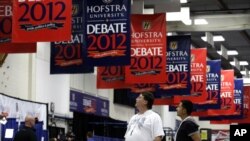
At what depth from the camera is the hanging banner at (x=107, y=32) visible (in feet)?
43.7

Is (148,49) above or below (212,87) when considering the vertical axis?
above

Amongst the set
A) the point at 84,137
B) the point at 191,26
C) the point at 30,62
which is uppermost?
the point at 191,26

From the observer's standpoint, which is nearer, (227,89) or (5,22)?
(5,22)

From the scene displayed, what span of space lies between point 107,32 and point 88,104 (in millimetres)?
8548

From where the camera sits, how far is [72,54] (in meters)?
14.2

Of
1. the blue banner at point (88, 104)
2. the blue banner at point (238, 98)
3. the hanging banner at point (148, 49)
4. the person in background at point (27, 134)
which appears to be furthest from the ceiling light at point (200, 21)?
the person in background at point (27, 134)

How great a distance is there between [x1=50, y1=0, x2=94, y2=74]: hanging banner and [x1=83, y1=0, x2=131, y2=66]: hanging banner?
21 cm

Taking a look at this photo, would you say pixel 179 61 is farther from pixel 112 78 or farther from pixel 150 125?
pixel 150 125

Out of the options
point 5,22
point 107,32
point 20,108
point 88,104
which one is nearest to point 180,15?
point 88,104

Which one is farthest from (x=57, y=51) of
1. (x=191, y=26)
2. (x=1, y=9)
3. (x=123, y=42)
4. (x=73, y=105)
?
(x=191, y=26)

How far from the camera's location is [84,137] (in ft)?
73.9

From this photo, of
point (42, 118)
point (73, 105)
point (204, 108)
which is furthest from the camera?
point (204, 108)

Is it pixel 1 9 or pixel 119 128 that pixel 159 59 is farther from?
pixel 119 128

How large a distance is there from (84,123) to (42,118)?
5443 mm
